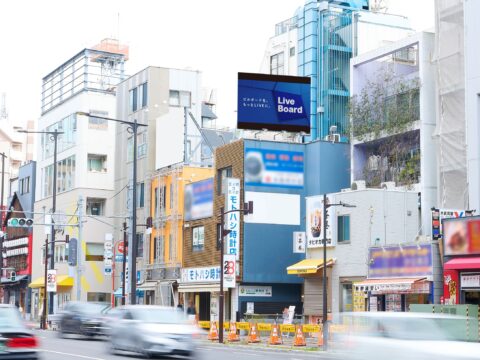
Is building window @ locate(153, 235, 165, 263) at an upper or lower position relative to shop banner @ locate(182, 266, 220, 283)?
upper

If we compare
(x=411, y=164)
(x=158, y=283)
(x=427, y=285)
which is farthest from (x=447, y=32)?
(x=158, y=283)

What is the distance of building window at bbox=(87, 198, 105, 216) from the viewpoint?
79.2 meters

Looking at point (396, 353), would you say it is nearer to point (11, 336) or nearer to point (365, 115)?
point (11, 336)

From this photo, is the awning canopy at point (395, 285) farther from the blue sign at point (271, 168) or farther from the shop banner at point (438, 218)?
the blue sign at point (271, 168)

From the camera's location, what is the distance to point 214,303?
57531 millimetres

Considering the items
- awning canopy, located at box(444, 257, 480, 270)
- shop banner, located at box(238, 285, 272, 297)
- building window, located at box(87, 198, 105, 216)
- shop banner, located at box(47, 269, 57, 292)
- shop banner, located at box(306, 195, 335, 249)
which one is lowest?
shop banner, located at box(238, 285, 272, 297)

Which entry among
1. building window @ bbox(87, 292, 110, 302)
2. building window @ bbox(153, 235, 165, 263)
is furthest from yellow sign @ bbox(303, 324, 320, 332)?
building window @ bbox(87, 292, 110, 302)

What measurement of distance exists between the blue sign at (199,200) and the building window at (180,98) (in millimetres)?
11383

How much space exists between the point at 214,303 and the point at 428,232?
1473 cm

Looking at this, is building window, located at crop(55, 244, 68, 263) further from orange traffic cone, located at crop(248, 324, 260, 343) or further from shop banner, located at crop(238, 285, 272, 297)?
orange traffic cone, located at crop(248, 324, 260, 343)

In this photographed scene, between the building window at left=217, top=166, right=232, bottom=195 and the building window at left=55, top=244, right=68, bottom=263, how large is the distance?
26104 millimetres

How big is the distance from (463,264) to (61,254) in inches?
1897

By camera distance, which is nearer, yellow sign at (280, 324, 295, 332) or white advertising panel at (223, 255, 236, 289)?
white advertising panel at (223, 255, 236, 289)

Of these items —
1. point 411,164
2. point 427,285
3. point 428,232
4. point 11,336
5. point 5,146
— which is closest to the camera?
point 11,336
